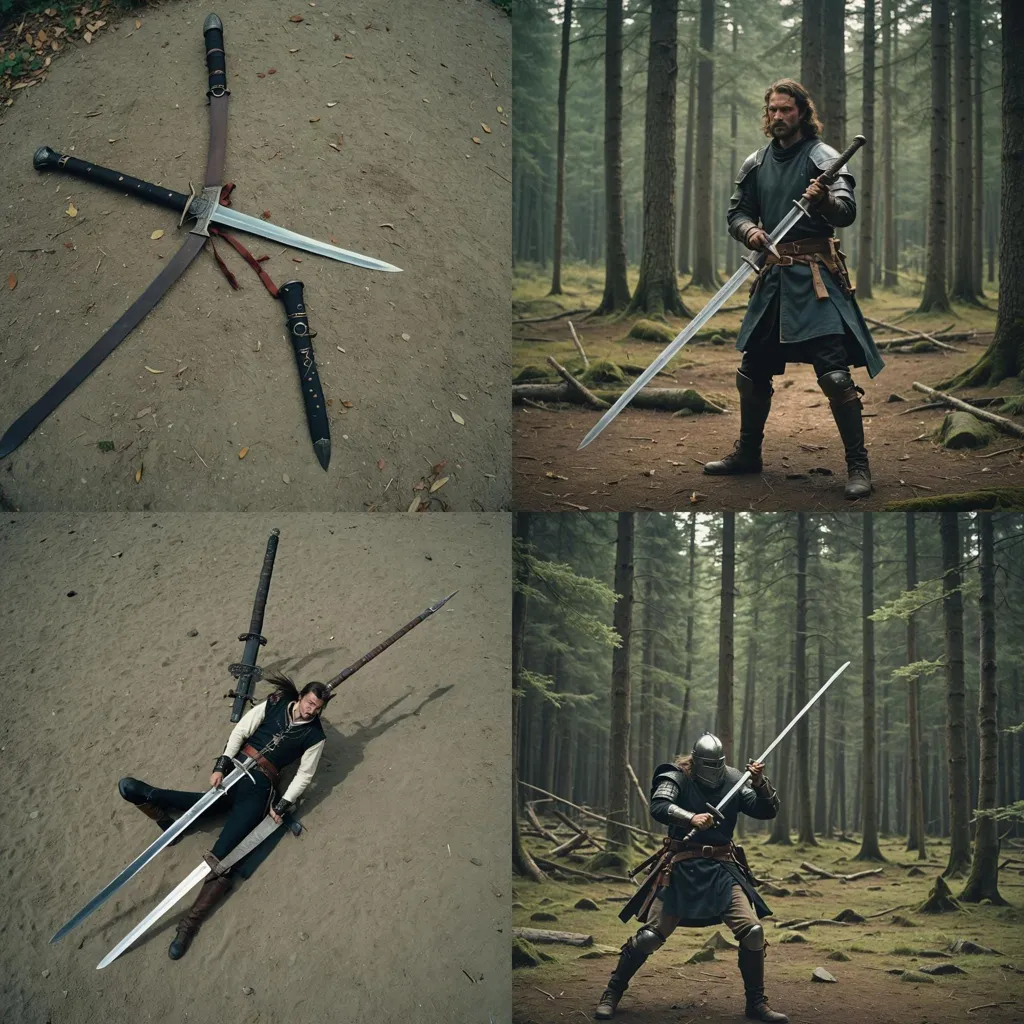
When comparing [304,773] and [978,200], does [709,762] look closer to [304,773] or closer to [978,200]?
[304,773]

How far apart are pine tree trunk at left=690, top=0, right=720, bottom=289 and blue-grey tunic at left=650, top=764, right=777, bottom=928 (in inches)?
167

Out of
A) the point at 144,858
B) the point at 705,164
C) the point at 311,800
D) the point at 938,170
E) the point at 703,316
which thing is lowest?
the point at 144,858

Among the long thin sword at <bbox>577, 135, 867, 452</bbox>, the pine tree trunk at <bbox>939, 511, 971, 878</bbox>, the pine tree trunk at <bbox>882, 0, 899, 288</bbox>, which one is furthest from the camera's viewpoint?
the pine tree trunk at <bbox>882, 0, 899, 288</bbox>

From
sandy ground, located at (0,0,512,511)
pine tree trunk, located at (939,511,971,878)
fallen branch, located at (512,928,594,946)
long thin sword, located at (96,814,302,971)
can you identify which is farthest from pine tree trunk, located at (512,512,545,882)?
pine tree trunk, located at (939,511,971,878)

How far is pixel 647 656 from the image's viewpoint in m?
7.14

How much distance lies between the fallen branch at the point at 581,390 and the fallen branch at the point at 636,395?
2 centimetres

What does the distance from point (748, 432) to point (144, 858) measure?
13.9ft

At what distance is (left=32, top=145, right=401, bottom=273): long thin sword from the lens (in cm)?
616

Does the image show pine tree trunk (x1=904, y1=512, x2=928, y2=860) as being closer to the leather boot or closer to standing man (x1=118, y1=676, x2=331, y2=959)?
the leather boot

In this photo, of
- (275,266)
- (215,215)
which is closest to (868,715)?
(275,266)

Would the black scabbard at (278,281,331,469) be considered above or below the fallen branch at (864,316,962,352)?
below

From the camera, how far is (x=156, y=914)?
4.64 meters

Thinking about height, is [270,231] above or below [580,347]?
above

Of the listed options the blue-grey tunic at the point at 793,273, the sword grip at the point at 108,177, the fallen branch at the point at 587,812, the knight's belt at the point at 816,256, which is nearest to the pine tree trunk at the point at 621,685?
the fallen branch at the point at 587,812
